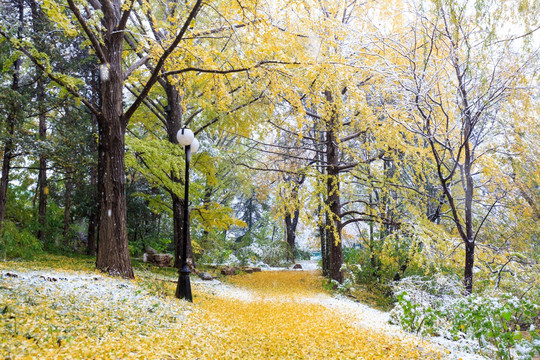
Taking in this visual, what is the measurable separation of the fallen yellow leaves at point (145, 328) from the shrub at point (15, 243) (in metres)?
3.51

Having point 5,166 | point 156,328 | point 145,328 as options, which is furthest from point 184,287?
point 5,166

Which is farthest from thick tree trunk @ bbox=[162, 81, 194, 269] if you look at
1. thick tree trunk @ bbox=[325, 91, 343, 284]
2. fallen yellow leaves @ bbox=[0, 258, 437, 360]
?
fallen yellow leaves @ bbox=[0, 258, 437, 360]

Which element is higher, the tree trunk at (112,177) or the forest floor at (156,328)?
the tree trunk at (112,177)

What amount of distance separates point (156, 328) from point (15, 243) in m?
6.50

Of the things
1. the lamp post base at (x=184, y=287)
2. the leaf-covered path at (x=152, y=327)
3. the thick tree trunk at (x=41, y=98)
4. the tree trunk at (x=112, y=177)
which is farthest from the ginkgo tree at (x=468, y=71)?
the thick tree trunk at (x=41, y=98)

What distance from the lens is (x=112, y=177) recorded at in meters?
6.02

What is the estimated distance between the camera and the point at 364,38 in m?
5.24

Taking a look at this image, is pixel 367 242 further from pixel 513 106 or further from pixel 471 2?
pixel 471 2

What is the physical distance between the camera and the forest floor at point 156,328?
267cm

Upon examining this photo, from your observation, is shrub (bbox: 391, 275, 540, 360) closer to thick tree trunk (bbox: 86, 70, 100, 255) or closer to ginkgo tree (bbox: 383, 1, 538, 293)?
ginkgo tree (bbox: 383, 1, 538, 293)

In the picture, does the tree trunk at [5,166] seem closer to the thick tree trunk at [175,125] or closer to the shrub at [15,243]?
the shrub at [15,243]

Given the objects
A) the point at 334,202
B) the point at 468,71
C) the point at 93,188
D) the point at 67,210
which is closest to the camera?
the point at 468,71

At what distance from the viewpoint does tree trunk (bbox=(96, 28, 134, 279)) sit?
19.3 feet

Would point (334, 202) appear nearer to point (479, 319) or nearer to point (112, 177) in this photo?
point (112, 177)
